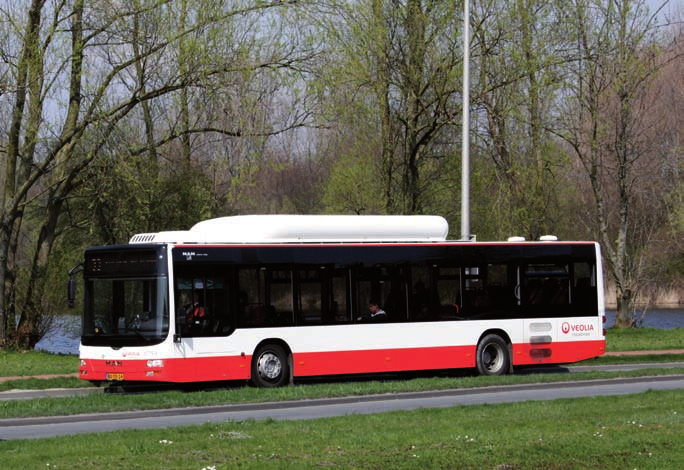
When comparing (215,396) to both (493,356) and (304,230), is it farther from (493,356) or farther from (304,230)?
(493,356)

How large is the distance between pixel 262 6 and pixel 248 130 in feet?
10.7

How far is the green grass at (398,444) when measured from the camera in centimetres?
1111

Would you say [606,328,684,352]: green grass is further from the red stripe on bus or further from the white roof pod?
the white roof pod

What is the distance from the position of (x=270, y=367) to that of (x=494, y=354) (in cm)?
549

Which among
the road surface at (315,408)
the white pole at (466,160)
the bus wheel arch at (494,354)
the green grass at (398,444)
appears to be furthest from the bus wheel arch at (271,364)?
the white pole at (466,160)

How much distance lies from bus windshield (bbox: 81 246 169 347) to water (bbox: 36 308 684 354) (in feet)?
46.1

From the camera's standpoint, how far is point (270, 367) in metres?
21.9

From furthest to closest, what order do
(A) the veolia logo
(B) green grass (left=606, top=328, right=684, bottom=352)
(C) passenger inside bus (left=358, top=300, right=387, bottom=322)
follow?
1. (B) green grass (left=606, top=328, right=684, bottom=352)
2. (A) the veolia logo
3. (C) passenger inside bus (left=358, top=300, right=387, bottom=322)

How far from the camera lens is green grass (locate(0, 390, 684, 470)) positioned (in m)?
11.1

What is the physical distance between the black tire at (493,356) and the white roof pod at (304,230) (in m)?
2.41

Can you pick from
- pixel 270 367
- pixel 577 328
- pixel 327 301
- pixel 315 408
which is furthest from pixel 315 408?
pixel 577 328

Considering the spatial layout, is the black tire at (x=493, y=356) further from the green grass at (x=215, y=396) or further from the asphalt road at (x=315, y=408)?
the asphalt road at (x=315, y=408)

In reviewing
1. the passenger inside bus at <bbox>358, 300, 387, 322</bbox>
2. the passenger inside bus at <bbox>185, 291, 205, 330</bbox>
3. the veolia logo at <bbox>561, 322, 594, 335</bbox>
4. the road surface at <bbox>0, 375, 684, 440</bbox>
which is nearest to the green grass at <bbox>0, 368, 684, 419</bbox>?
the road surface at <bbox>0, 375, 684, 440</bbox>

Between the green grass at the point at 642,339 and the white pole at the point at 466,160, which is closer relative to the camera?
the white pole at the point at 466,160
